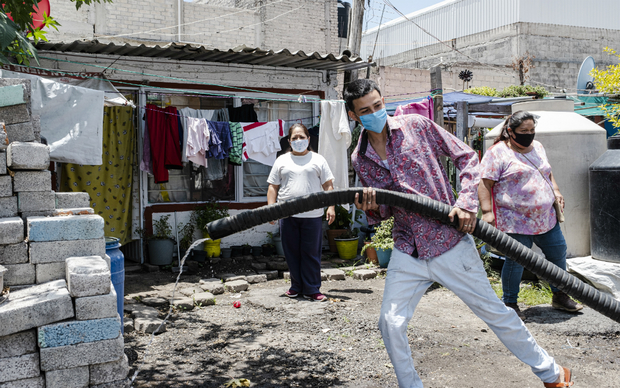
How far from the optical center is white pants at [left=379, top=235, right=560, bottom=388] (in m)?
2.95

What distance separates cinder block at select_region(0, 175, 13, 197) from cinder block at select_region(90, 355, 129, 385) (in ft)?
4.67

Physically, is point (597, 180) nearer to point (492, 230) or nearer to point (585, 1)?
point (492, 230)

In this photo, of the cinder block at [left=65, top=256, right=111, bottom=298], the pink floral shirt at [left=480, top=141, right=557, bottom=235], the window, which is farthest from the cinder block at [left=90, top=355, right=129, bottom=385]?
the window

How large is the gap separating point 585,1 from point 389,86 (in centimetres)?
1444

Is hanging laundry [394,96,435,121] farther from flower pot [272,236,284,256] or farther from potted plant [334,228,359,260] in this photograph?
flower pot [272,236,284,256]

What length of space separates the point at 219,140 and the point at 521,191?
4.70 meters

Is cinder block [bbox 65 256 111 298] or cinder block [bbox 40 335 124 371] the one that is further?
cinder block [bbox 65 256 111 298]

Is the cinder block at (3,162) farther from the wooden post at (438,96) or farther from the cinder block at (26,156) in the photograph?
the wooden post at (438,96)

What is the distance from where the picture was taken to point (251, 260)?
28.4 feet

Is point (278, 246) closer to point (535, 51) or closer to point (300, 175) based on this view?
point (300, 175)

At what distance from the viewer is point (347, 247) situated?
8.67m

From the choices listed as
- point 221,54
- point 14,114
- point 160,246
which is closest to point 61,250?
point 14,114

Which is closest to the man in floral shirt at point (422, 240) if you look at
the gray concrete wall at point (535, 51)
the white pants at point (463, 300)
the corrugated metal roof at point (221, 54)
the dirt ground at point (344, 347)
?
the white pants at point (463, 300)

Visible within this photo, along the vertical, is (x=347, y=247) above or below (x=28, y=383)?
below
